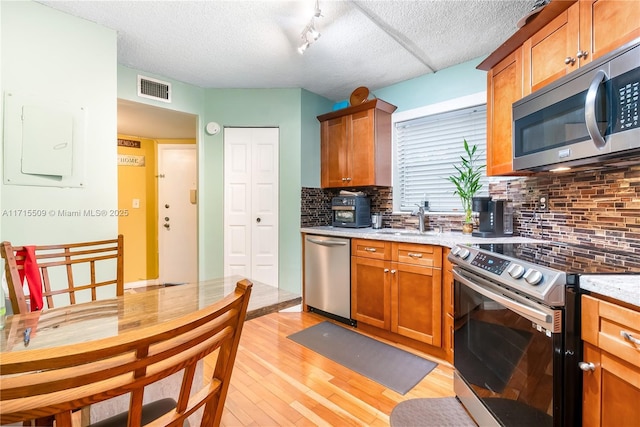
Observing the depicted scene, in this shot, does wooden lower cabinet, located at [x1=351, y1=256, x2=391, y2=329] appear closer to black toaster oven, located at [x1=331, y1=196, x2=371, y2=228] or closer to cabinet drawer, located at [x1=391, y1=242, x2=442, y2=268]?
cabinet drawer, located at [x1=391, y1=242, x2=442, y2=268]

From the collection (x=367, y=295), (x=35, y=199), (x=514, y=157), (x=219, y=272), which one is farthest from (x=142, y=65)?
(x=514, y=157)

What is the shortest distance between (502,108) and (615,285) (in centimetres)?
150

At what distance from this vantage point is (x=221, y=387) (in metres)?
0.68

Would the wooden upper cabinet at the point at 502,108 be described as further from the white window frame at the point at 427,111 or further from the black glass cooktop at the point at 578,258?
the black glass cooktop at the point at 578,258

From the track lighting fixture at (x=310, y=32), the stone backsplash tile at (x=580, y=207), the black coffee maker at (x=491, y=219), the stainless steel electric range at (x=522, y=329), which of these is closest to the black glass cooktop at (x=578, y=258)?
the stainless steel electric range at (x=522, y=329)

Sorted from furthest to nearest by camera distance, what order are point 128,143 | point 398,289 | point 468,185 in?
point 128,143 → point 468,185 → point 398,289

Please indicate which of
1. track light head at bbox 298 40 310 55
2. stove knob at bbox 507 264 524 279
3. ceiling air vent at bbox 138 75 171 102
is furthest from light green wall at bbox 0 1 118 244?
stove knob at bbox 507 264 524 279

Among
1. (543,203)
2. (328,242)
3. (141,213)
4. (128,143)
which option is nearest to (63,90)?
(328,242)

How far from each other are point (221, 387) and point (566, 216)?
2323mm

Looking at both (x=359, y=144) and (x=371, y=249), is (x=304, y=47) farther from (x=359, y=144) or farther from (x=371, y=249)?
(x=371, y=249)

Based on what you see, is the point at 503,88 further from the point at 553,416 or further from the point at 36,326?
the point at 36,326

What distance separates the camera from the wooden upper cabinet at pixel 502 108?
1.91 metres

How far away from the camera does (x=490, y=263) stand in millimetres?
1440

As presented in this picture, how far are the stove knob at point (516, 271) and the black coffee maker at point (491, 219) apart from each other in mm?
1038
